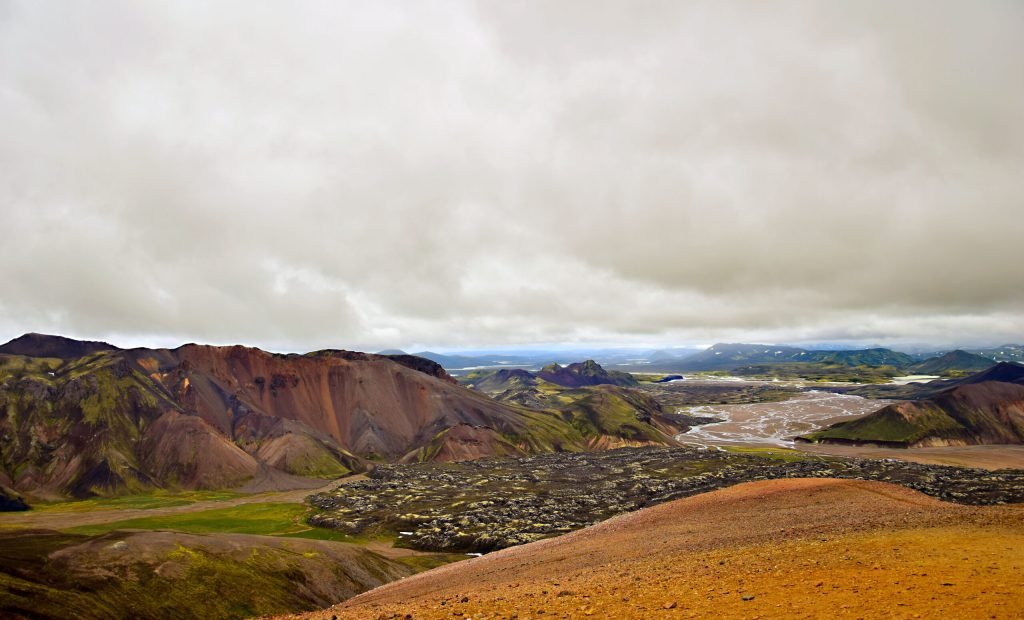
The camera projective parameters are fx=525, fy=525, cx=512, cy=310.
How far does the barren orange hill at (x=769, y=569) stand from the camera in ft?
59.2

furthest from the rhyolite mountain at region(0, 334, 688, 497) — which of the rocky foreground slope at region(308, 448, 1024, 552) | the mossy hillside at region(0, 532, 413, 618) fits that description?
the mossy hillside at region(0, 532, 413, 618)

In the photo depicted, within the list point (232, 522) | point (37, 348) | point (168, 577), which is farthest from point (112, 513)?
point (37, 348)

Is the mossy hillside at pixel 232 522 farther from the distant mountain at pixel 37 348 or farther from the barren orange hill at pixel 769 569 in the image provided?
the distant mountain at pixel 37 348

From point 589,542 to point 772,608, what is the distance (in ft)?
95.1

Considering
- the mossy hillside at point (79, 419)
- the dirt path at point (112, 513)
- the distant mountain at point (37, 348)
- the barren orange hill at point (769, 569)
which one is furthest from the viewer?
the distant mountain at point (37, 348)

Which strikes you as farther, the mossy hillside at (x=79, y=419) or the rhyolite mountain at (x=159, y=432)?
the rhyolite mountain at (x=159, y=432)

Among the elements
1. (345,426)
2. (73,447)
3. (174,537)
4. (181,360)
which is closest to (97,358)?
(181,360)

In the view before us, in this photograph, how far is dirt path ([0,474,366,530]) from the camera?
94938 millimetres

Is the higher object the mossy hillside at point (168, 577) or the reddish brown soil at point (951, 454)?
the mossy hillside at point (168, 577)

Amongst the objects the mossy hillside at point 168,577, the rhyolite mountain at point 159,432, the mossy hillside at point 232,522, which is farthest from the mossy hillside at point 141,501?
the mossy hillside at point 168,577

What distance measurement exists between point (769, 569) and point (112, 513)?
127 meters

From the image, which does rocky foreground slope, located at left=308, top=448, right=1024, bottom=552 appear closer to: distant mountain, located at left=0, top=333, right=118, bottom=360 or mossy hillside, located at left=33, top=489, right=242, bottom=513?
mossy hillside, located at left=33, top=489, right=242, bottom=513

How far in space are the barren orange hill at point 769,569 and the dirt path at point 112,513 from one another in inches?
3347

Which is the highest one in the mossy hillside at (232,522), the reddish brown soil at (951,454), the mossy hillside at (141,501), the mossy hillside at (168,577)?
the mossy hillside at (168,577)
